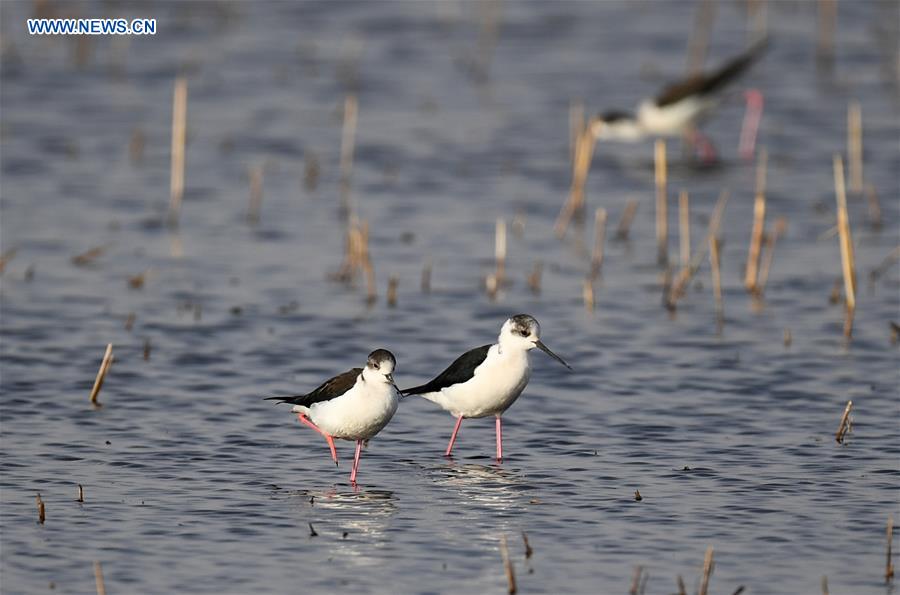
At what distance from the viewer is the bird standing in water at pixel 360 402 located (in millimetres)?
10688

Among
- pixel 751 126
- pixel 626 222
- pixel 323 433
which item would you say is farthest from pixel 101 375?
pixel 751 126

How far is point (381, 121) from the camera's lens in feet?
84.2

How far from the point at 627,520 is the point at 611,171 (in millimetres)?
14096

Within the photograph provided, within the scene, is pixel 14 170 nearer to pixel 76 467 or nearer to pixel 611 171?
pixel 611 171

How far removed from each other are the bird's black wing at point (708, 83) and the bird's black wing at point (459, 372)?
13171mm

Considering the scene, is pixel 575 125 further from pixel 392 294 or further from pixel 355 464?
pixel 355 464

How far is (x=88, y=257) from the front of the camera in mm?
17656

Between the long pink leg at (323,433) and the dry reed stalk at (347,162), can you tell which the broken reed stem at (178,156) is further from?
the long pink leg at (323,433)

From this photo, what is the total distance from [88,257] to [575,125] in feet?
28.5

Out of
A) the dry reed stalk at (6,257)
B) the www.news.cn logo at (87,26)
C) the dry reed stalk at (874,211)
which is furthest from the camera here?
the www.news.cn logo at (87,26)

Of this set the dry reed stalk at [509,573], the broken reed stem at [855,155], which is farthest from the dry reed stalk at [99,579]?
the broken reed stem at [855,155]

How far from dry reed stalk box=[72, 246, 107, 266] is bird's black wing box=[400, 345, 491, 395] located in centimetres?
651

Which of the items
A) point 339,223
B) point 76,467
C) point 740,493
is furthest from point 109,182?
point 740,493

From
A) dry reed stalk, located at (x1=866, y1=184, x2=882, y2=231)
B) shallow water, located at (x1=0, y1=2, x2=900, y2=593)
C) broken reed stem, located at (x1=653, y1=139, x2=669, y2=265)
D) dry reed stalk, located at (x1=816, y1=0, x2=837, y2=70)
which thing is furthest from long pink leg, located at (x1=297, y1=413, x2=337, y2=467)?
dry reed stalk, located at (x1=816, y1=0, x2=837, y2=70)
